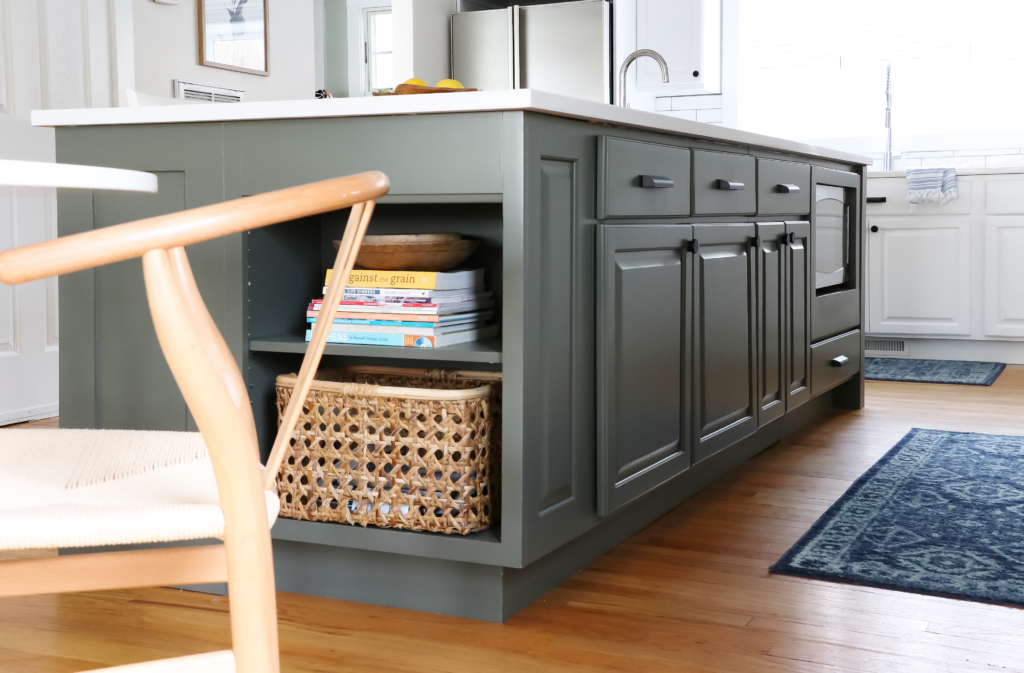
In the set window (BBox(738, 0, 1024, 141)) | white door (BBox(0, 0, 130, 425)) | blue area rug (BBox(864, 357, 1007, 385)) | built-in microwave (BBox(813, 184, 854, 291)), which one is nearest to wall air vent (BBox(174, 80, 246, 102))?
white door (BBox(0, 0, 130, 425))

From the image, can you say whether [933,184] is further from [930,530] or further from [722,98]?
[930,530]

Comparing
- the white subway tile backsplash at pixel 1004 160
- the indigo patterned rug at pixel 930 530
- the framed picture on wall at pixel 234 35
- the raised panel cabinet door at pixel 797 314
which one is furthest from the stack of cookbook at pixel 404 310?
the white subway tile backsplash at pixel 1004 160

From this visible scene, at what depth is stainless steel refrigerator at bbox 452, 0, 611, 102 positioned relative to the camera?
4.96 m

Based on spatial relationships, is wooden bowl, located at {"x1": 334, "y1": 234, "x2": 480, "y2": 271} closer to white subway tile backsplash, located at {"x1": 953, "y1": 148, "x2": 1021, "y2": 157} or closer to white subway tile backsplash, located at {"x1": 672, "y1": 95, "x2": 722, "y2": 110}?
white subway tile backsplash, located at {"x1": 672, "y1": 95, "x2": 722, "y2": 110}

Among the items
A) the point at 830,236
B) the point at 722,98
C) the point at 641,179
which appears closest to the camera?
the point at 641,179

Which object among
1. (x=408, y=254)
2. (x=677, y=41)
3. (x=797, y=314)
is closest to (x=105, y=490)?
(x=408, y=254)

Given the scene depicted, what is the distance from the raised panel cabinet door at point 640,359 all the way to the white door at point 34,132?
226 cm

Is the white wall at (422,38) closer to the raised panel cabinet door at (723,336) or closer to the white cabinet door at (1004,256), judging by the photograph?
the white cabinet door at (1004,256)

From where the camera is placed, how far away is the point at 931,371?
4477 mm

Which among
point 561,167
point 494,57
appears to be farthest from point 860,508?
point 494,57

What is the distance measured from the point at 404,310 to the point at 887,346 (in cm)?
388

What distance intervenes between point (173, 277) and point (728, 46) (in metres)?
5.35

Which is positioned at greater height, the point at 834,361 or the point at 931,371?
the point at 834,361

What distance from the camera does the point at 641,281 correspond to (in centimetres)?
188
